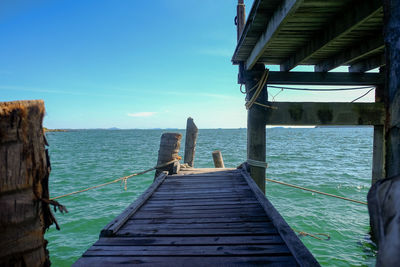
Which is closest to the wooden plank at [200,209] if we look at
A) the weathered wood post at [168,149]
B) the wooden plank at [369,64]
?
the weathered wood post at [168,149]

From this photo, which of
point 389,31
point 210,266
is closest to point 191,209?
point 210,266

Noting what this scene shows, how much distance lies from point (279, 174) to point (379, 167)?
1028 centimetres

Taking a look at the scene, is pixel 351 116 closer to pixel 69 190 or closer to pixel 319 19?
pixel 319 19

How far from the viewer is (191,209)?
3555mm

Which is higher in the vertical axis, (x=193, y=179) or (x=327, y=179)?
(x=193, y=179)

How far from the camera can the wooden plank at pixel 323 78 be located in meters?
5.39

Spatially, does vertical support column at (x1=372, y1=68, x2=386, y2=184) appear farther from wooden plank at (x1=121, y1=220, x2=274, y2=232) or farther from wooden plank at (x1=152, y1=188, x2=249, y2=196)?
wooden plank at (x1=121, y1=220, x2=274, y2=232)

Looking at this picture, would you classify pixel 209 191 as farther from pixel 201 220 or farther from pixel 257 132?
pixel 257 132

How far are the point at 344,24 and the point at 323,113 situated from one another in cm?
233

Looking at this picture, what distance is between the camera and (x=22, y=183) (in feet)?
4.18

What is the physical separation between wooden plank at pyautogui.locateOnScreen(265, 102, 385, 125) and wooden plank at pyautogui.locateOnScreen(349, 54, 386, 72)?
34.7 inches

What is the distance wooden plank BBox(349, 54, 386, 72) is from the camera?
5047mm

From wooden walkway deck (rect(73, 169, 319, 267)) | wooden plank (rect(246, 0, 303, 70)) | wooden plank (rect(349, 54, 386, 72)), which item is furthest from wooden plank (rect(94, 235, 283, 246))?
wooden plank (rect(349, 54, 386, 72))

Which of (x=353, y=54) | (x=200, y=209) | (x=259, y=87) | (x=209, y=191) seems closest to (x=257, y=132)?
(x=259, y=87)
